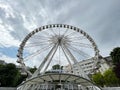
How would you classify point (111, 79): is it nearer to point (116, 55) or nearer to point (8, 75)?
point (116, 55)

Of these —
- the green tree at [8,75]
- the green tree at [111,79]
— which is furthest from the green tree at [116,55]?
the green tree at [8,75]

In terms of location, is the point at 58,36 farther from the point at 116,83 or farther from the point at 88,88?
the point at 116,83

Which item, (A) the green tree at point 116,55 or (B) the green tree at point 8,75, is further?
(B) the green tree at point 8,75

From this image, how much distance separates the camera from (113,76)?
5403cm

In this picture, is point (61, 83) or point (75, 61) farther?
point (75, 61)

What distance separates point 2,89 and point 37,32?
45.3 ft

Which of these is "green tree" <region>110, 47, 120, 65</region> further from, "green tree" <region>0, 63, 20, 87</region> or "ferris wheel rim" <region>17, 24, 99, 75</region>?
"green tree" <region>0, 63, 20, 87</region>

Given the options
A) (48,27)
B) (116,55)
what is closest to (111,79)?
(116,55)

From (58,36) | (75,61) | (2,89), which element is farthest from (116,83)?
(2,89)

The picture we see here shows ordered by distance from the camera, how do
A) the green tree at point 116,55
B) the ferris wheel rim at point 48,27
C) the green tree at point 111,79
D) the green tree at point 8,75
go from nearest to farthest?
1. the ferris wheel rim at point 48,27
2. the green tree at point 116,55
3. the green tree at point 111,79
4. the green tree at point 8,75

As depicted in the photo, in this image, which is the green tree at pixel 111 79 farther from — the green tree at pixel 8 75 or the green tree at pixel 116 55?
the green tree at pixel 8 75

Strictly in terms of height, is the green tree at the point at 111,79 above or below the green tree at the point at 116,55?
below

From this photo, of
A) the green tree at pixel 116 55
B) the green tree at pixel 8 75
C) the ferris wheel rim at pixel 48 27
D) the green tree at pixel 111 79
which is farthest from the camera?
the green tree at pixel 8 75

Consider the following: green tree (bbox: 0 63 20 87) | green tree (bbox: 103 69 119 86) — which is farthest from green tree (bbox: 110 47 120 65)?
green tree (bbox: 0 63 20 87)
